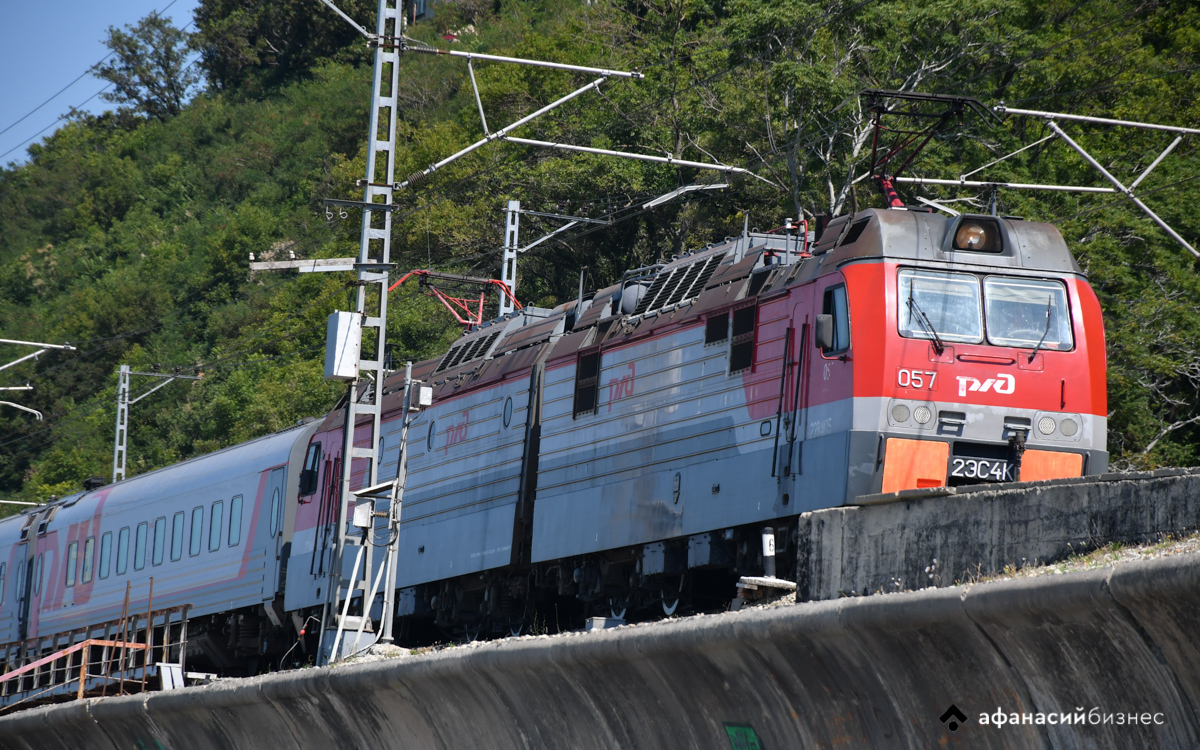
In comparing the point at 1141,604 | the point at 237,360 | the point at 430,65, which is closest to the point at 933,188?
the point at 1141,604

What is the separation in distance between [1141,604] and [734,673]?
11.0ft

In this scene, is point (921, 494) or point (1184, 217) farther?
point (1184, 217)

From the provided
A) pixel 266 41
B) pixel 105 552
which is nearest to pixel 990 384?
pixel 105 552

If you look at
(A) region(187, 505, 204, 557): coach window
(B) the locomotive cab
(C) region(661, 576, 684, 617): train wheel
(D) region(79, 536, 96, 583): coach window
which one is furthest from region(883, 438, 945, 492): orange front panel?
(D) region(79, 536, 96, 583): coach window

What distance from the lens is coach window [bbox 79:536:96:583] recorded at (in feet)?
102

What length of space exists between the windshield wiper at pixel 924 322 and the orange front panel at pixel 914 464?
3.31 ft

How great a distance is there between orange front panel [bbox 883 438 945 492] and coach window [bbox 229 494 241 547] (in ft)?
50.6

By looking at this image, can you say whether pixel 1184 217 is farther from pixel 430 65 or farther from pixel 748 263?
pixel 430 65

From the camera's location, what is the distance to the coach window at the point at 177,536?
1101 inches

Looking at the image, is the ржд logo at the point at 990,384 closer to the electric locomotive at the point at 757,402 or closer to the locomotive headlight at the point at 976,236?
the electric locomotive at the point at 757,402

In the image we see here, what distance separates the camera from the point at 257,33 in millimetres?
99875

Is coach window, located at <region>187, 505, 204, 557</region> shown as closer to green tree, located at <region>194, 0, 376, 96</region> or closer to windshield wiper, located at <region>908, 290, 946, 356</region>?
windshield wiper, located at <region>908, 290, 946, 356</region>

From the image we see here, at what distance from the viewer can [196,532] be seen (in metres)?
27.5

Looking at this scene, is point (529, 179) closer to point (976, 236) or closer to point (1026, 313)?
point (976, 236)
